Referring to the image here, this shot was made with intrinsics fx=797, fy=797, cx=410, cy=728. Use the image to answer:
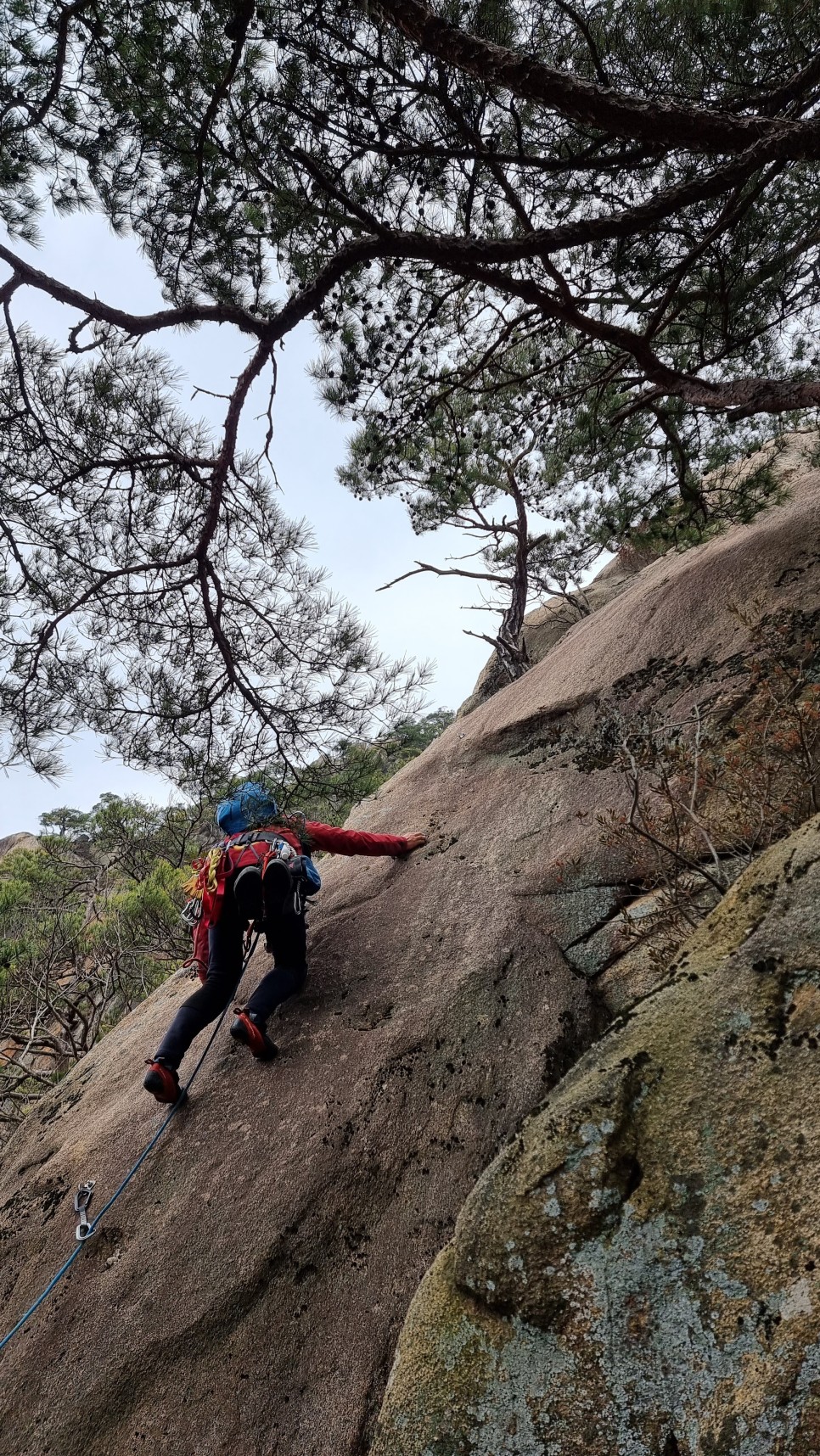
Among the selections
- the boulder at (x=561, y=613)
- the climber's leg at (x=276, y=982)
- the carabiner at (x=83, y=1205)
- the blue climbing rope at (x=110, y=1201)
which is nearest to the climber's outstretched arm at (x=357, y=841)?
the climber's leg at (x=276, y=982)

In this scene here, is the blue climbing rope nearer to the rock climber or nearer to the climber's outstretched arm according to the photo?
the rock climber

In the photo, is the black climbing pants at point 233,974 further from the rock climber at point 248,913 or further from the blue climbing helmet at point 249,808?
the blue climbing helmet at point 249,808

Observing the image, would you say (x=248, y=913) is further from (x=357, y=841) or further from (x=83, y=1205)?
(x=83, y=1205)

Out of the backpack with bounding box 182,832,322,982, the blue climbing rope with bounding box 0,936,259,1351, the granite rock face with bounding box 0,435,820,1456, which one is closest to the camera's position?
the granite rock face with bounding box 0,435,820,1456

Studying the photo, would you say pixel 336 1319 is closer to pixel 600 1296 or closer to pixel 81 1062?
pixel 600 1296

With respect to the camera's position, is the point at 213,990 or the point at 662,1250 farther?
the point at 213,990

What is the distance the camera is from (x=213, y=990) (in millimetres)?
3951

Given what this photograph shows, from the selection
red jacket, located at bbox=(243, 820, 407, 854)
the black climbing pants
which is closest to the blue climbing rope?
the black climbing pants

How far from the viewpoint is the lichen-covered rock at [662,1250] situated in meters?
1.56

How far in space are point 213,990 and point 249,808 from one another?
934 millimetres

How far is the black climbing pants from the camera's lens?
374cm

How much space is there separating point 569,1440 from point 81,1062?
418 centimetres

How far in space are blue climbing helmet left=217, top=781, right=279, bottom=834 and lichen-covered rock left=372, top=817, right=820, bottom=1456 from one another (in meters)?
2.46

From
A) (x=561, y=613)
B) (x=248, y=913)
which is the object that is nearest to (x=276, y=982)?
(x=248, y=913)
